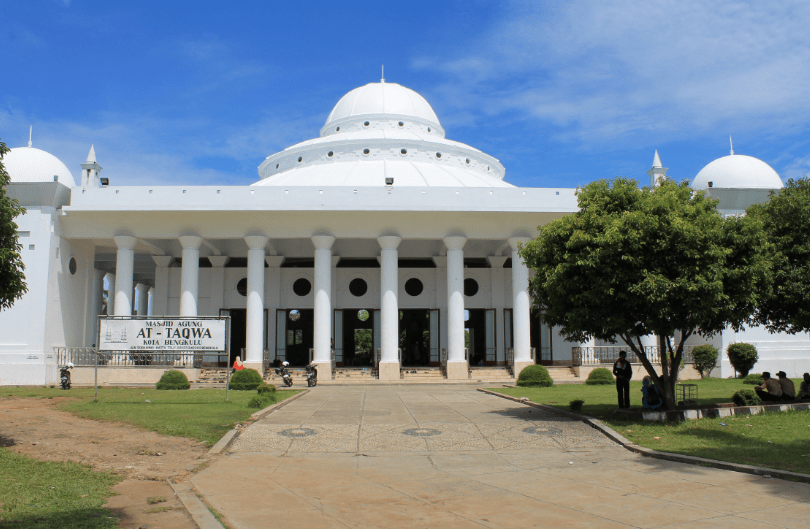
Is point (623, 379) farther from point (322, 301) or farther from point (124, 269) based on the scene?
point (124, 269)

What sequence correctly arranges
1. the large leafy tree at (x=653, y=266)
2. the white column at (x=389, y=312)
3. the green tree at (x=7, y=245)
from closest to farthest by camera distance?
the green tree at (x=7, y=245) → the large leafy tree at (x=653, y=266) → the white column at (x=389, y=312)

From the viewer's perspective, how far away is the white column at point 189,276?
29719 mm

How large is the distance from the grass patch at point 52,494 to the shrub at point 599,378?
893 inches

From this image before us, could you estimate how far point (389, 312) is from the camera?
30078mm

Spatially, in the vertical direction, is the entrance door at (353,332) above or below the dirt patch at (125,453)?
above

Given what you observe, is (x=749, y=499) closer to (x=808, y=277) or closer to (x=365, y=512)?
(x=365, y=512)

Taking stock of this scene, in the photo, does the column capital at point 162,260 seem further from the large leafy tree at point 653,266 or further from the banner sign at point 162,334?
the large leafy tree at point 653,266

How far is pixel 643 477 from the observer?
29.6 feet

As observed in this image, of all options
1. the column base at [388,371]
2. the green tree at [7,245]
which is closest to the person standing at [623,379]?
the green tree at [7,245]

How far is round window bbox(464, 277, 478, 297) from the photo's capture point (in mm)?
36438

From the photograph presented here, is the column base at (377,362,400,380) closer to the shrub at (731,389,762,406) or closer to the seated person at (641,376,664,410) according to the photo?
the seated person at (641,376,664,410)

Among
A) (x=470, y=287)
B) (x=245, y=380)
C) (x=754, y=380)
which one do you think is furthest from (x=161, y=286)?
(x=754, y=380)

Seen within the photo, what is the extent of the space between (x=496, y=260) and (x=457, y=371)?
8858 millimetres

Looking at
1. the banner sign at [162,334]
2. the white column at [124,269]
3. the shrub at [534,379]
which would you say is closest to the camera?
the banner sign at [162,334]
